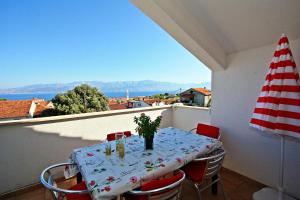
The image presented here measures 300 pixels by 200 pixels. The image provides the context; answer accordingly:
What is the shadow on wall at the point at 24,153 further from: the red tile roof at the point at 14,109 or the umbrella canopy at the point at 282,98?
the red tile roof at the point at 14,109

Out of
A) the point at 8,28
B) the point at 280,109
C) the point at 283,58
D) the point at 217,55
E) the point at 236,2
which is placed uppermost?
the point at 8,28

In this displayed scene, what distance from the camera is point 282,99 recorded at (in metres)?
1.45

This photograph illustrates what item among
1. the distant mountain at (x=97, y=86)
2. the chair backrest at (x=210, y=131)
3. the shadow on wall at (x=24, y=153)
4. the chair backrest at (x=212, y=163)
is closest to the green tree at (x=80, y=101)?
the distant mountain at (x=97, y=86)

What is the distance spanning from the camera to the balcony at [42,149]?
1.98 meters

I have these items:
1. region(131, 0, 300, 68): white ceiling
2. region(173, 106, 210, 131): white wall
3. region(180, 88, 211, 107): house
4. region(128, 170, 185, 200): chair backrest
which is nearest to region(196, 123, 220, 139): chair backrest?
region(173, 106, 210, 131): white wall

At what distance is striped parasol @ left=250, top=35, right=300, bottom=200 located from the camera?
140 cm

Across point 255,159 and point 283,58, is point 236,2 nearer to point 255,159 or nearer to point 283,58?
point 283,58

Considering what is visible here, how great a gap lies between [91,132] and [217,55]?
249 cm

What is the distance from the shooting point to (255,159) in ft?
7.09

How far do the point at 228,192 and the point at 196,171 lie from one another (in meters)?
0.78

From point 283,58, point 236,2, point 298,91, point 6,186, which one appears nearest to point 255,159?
point 298,91

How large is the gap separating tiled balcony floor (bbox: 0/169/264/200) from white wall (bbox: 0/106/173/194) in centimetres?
20

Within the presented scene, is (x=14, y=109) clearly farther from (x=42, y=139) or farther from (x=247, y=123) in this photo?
(x=247, y=123)

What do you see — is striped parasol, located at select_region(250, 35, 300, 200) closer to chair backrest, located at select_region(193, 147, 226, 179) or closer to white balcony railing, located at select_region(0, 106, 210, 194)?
chair backrest, located at select_region(193, 147, 226, 179)
